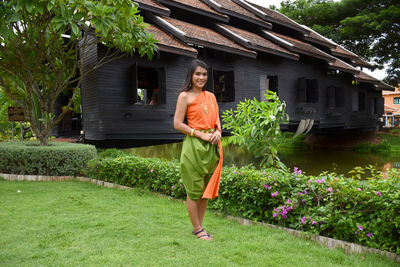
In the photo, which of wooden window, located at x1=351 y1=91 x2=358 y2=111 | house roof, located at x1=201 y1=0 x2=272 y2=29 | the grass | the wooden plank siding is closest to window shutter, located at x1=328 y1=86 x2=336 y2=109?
wooden window, located at x1=351 y1=91 x2=358 y2=111

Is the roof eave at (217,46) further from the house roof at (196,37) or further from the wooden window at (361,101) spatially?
the wooden window at (361,101)

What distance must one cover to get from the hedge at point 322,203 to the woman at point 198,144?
42.0 inches

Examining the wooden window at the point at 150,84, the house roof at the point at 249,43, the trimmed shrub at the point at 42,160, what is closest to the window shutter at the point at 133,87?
the wooden window at the point at 150,84

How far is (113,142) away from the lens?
1161cm

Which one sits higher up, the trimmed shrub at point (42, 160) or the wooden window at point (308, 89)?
the wooden window at point (308, 89)

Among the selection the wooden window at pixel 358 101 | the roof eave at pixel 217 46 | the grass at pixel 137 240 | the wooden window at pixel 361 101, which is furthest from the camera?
the wooden window at pixel 361 101

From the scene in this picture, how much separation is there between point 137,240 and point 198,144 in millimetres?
1281

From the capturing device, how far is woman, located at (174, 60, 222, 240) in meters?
3.37

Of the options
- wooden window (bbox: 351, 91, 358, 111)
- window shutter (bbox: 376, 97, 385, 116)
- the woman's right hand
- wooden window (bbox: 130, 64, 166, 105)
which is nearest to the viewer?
the woman's right hand

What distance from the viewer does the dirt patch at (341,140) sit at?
24375mm

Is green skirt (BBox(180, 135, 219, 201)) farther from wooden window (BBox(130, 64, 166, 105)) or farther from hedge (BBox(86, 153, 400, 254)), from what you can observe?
wooden window (BBox(130, 64, 166, 105))

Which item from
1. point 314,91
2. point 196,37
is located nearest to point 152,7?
point 196,37

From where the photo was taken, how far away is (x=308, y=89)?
57.5 ft

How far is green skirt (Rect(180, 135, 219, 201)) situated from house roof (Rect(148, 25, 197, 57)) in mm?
6987
